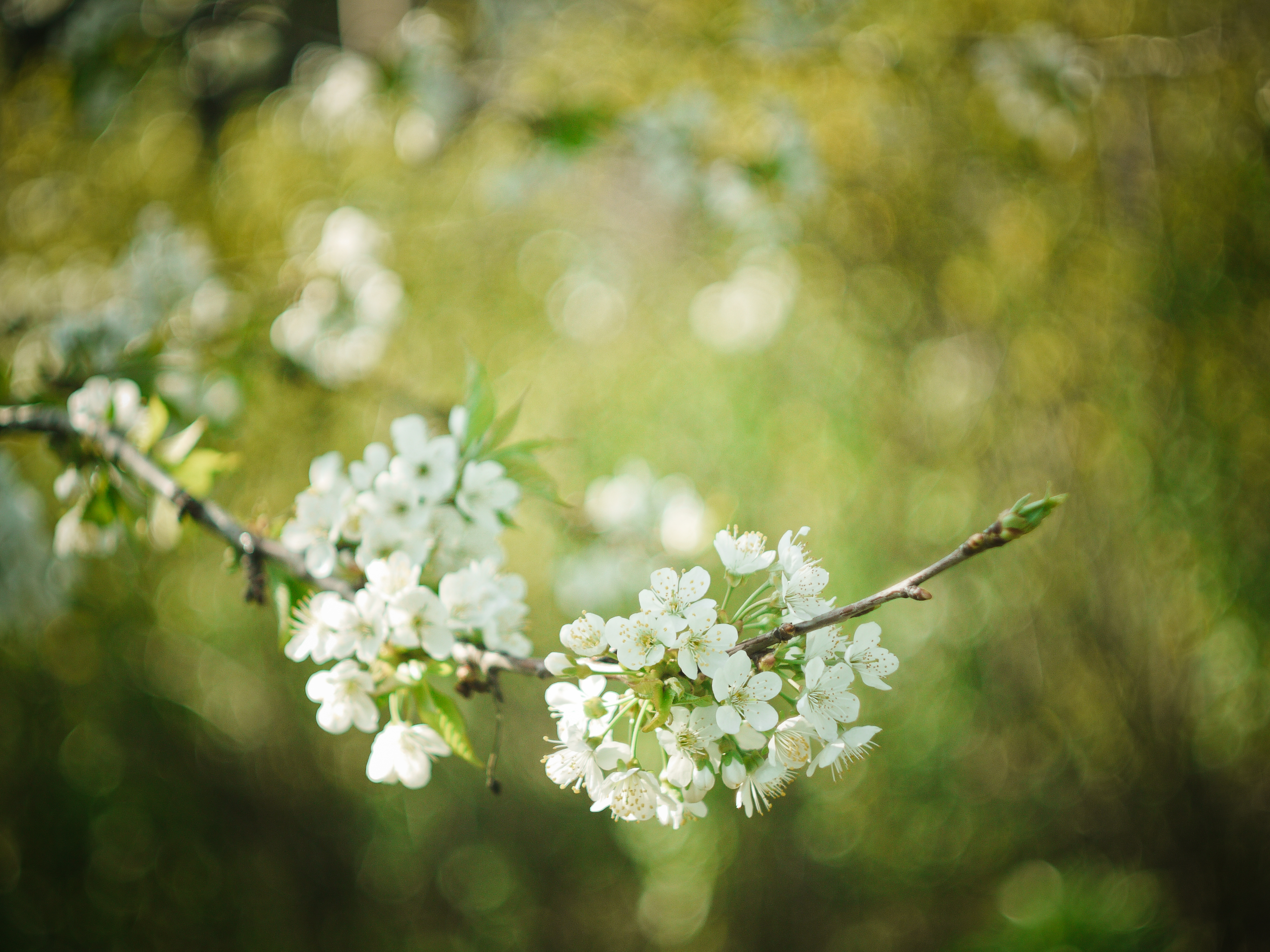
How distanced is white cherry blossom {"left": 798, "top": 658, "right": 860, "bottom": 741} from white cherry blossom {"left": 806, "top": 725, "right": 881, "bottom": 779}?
12 mm

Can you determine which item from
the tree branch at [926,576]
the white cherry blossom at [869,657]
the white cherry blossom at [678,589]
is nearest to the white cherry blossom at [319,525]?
the white cherry blossom at [678,589]

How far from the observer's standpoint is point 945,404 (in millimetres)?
2137

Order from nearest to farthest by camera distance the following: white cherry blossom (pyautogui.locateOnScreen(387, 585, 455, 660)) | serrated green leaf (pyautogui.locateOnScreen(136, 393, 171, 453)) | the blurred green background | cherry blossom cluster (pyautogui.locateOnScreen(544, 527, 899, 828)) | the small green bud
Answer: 1. the small green bud
2. cherry blossom cluster (pyautogui.locateOnScreen(544, 527, 899, 828))
3. white cherry blossom (pyautogui.locateOnScreen(387, 585, 455, 660))
4. serrated green leaf (pyautogui.locateOnScreen(136, 393, 171, 453))
5. the blurred green background

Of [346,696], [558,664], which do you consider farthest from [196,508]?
[558,664]

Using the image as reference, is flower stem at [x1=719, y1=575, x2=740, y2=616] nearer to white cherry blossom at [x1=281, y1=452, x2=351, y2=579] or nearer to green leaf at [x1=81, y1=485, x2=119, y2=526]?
white cherry blossom at [x1=281, y1=452, x2=351, y2=579]

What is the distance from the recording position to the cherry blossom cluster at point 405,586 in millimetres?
752

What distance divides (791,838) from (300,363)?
2237 millimetres

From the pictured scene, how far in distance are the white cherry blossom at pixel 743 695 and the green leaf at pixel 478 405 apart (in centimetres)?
55

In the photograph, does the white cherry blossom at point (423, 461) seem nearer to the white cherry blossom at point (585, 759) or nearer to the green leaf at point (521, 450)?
the green leaf at point (521, 450)

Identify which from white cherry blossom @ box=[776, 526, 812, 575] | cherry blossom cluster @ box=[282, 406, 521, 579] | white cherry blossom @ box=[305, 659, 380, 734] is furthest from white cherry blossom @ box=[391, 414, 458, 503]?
white cherry blossom @ box=[776, 526, 812, 575]

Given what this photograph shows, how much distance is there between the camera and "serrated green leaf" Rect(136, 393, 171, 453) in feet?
3.62

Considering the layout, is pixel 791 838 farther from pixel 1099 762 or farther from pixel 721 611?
pixel 721 611

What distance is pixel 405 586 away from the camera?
797mm

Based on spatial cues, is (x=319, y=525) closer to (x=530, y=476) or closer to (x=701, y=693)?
(x=530, y=476)
